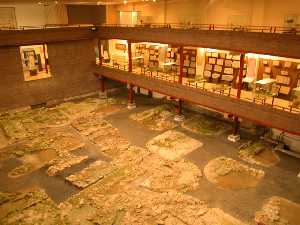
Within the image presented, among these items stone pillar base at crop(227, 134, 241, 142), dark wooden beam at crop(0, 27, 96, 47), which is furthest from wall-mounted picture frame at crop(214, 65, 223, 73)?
dark wooden beam at crop(0, 27, 96, 47)

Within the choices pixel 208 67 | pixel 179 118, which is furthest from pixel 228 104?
pixel 179 118

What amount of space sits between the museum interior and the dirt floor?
0.07 metres

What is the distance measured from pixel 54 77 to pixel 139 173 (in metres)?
14.8

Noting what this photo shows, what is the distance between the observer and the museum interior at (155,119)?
13203 mm

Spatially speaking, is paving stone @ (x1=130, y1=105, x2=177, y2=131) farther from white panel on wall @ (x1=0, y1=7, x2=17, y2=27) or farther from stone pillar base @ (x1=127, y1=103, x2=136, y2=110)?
white panel on wall @ (x1=0, y1=7, x2=17, y2=27)

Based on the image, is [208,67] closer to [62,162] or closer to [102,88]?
[102,88]

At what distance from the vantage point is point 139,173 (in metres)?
15.4

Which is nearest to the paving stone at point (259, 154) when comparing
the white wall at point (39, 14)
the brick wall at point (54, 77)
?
the brick wall at point (54, 77)

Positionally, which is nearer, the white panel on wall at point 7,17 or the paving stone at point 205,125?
the paving stone at point 205,125

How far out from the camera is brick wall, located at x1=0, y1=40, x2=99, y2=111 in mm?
22562

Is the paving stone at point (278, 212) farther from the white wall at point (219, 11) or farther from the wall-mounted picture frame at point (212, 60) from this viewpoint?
the white wall at point (219, 11)

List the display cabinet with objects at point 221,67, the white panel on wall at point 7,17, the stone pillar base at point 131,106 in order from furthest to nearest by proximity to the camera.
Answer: the stone pillar base at point 131,106 < the white panel on wall at point 7,17 < the display cabinet with objects at point 221,67

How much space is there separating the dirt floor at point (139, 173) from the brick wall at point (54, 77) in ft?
6.50

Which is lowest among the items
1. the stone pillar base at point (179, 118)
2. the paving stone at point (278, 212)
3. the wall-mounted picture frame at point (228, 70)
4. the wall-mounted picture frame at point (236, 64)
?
the paving stone at point (278, 212)
